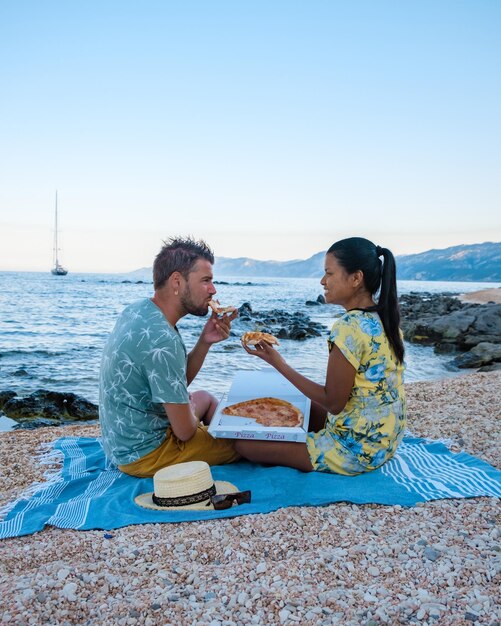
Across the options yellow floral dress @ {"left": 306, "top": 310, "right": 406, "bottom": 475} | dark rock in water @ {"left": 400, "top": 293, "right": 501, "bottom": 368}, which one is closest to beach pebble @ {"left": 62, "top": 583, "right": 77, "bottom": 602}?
yellow floral dress @ {"left": 306, "top": 310, "right": 406, "bottom": 475}

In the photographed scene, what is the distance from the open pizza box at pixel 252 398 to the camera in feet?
13.8

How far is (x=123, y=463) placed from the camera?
434cm

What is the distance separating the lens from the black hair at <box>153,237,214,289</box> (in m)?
4.11

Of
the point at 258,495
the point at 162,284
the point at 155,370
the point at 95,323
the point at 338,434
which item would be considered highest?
the point at 162,284

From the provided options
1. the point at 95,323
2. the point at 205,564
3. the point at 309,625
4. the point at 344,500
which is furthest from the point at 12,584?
the point at 95,323

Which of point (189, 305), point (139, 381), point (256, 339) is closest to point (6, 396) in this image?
point (139, 381)

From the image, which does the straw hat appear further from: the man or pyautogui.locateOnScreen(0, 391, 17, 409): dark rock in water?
pyautogui.locateOnScreen(0, 391, 17, 409): dark rock in water

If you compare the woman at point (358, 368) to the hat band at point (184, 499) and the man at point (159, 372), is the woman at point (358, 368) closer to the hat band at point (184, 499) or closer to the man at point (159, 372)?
the man at point (159, 372)

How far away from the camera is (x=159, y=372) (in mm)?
3854

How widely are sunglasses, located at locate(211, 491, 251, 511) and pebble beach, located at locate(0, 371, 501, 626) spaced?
0.20m

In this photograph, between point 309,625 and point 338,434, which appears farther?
point 338,434

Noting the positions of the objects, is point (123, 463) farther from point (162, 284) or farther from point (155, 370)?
point (162, 284)

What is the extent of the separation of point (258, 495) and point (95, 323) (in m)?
21.7

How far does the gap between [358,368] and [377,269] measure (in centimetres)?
74
